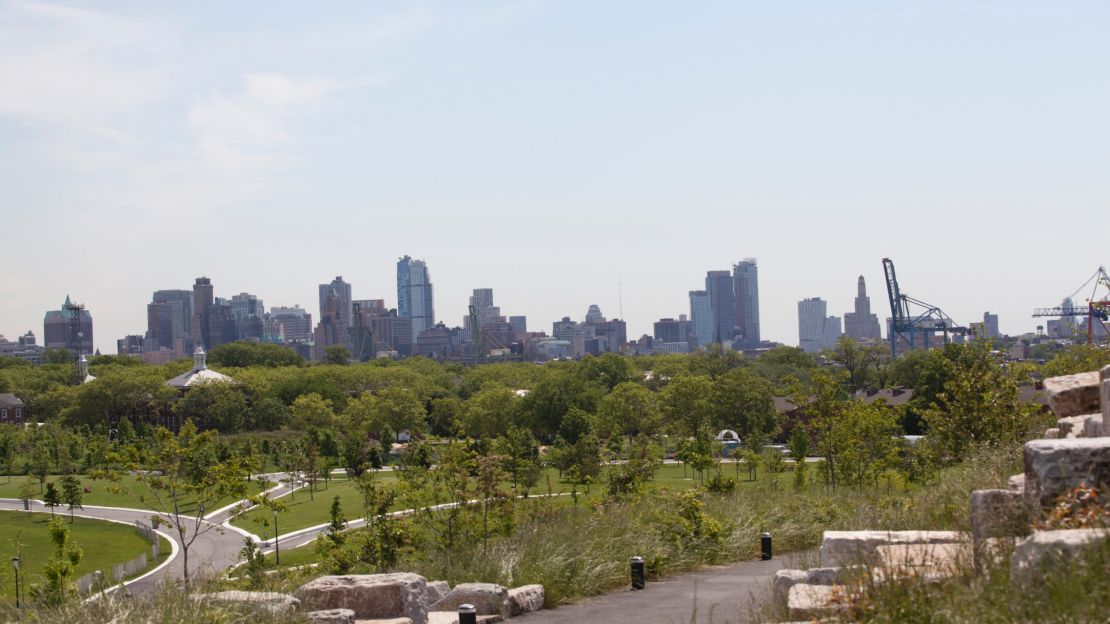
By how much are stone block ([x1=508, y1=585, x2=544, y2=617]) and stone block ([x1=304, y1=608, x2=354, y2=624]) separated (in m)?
2.00

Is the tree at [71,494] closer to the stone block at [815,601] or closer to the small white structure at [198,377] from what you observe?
the stone block at [815,601]

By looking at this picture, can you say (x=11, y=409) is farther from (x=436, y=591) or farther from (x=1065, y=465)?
(x=1065, y=465)

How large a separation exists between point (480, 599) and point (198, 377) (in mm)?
100564

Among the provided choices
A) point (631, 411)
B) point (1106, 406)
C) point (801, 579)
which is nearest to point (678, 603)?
point (801, 579)

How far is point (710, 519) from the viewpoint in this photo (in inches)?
564

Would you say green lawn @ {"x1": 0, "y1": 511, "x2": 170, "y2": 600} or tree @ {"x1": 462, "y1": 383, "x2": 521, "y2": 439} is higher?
tree @ {"x1": 462, "y1": 383, "x2": 521, "y2": 439}

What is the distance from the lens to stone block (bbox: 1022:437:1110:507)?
671cm

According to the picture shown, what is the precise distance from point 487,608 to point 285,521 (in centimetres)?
3464

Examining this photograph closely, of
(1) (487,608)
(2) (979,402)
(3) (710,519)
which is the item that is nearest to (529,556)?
(1) (487,608)

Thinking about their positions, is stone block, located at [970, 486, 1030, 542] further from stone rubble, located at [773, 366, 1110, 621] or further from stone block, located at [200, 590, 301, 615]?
stone block, located at [200, 590, 301, 615]

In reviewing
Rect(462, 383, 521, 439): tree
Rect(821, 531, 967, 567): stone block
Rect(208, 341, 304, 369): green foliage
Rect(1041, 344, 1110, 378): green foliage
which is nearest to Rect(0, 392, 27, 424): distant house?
Rect(208, 341, 304, 369): green foliage

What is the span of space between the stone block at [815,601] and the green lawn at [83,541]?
2861 cm

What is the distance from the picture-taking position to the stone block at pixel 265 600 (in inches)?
336

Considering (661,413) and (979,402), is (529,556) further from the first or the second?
(661,413)
